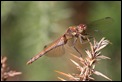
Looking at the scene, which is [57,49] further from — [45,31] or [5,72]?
[45,31]

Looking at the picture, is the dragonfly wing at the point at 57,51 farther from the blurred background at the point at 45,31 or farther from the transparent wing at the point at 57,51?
the blurred background at the point at 45,31

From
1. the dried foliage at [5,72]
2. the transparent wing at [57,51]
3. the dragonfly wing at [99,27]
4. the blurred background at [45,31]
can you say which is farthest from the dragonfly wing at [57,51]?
the blurred background at [45,31]

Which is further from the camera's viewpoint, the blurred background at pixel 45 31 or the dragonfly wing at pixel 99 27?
the blurred background at pixel 45 31

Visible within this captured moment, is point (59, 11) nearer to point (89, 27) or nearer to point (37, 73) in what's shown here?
point (37, 73)

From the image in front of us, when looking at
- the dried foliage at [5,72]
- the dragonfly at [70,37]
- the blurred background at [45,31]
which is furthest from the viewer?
the blurred background at [45,31]

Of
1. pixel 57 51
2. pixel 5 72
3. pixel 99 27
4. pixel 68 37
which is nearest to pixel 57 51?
pixel 57 51

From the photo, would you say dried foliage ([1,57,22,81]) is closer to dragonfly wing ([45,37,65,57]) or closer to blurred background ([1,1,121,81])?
dragonfly wing ([45,37,65,57])

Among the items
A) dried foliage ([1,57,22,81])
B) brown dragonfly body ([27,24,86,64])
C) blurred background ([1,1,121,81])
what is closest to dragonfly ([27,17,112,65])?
brown dragonfly body ([27,24,86,64])

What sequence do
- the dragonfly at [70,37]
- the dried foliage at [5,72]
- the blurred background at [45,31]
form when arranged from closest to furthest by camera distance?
the dried foliage at [5,72] → the dragonfly at [70,37] → the blurred background at [45,31]

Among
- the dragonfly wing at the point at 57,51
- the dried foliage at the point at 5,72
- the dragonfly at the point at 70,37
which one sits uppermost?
the dragonfly at the point at 70,37
